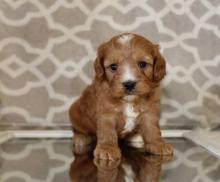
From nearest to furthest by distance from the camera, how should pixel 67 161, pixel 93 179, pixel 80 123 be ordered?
pixel 93 179 → pixel 67 161 → pixel 80 123

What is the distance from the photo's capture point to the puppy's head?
1.63 meters

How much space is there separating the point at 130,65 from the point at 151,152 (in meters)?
0.36

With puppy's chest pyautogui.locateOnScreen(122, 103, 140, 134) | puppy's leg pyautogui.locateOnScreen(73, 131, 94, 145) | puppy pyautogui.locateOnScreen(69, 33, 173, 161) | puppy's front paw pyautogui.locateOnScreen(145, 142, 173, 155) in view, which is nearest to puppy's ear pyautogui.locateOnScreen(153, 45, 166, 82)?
puppy pyautogui.locateOnScreen(69, 33, 173, 161)

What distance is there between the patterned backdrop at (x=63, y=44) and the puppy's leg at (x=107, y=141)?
0.58m

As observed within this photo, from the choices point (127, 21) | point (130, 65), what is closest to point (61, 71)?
point (127, 21)

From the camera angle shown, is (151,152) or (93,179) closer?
(93,179)

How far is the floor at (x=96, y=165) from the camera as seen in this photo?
137 centimetres

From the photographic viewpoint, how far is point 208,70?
233 cm

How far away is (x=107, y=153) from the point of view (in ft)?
5.34

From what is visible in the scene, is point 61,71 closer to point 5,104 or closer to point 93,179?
point 5,104

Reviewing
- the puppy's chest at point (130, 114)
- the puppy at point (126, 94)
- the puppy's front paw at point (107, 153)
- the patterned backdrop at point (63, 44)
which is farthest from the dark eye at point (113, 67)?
the patterned backdrop at point (63, 44)

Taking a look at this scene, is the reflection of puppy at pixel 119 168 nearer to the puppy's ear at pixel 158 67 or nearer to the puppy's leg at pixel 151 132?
the puppy's leg at pixel 151 132

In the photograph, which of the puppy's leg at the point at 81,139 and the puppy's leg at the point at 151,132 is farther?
the puppy's leg at the point at 81,139

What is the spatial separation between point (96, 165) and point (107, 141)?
0.16 meters
